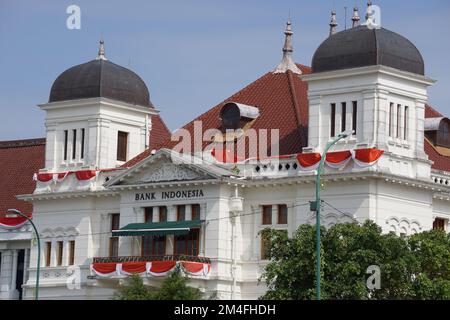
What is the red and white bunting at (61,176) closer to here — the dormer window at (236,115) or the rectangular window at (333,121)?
the dormer window at (236,115)

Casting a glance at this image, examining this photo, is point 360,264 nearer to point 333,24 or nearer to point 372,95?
point 372,95

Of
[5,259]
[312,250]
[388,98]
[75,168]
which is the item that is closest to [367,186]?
[388,98]

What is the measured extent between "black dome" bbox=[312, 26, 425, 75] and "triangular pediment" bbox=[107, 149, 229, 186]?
7938mm

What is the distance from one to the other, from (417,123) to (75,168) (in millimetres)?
20919

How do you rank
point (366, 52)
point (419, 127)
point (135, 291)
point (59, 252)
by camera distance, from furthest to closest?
point (59, 252), point (419, 127), point (366, 52), point (135, 291)

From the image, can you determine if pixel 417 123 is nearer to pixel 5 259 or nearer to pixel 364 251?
pixel 364 251

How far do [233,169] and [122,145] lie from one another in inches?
468

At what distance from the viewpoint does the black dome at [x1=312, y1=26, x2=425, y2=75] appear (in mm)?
70188

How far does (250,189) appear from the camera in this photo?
243 feet

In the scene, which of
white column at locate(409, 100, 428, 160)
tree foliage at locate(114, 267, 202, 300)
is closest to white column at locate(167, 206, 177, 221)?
tree foliage at locate(114, 267, 202, 300)

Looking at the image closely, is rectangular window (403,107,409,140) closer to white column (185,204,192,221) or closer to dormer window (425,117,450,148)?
dormer window (425,117,450,148)

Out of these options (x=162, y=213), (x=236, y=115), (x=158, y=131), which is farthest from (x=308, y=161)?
(x=158, y=131)

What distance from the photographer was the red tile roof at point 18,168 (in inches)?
3696

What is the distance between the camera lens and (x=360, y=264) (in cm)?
5959
